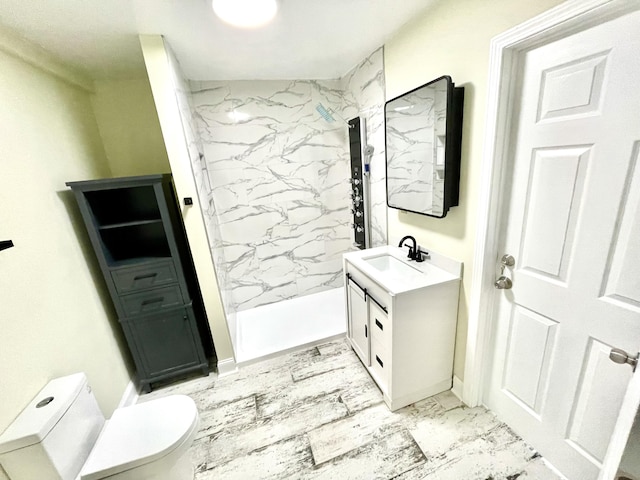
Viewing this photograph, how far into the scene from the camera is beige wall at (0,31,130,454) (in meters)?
1.12

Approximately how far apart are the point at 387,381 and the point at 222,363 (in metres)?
1.28

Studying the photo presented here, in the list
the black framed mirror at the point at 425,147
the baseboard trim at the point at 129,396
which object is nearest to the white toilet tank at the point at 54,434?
the baseboard trim at the point at 129,396

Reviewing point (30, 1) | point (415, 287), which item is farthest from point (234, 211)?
point (415, 287)

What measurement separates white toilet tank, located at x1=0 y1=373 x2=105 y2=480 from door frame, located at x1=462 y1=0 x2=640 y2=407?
2.04m

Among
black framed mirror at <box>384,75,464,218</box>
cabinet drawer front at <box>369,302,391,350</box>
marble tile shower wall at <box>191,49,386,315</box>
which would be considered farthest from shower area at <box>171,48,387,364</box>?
cabinet drawer front at <box>369,302,391,350</box>

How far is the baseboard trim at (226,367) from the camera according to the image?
205cm

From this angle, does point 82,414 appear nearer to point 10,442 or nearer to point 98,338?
point 10,442

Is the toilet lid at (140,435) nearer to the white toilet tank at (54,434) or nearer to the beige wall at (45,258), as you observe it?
the white toilet tank at (54,434)

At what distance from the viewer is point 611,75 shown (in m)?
0.87

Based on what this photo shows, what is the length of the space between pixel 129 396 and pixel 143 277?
882mm

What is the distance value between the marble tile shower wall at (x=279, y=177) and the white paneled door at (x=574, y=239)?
1118mm

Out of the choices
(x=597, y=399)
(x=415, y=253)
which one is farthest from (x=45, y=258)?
(x=597, y=399)

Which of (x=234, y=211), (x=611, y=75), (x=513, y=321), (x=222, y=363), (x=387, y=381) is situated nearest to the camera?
(x=611, y=75)

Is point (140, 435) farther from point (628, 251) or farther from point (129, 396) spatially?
point (628, 251)
